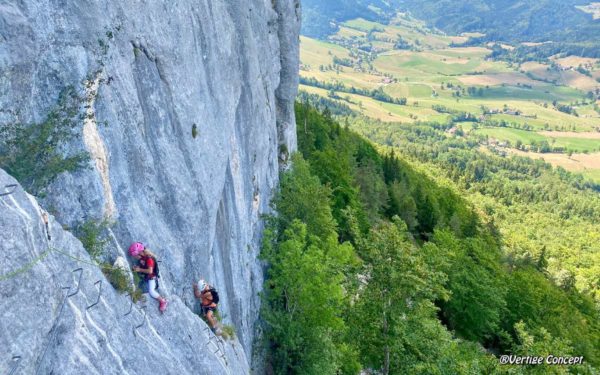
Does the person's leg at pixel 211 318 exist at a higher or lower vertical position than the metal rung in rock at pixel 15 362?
lower

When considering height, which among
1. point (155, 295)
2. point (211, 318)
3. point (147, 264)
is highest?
point (147, 264)

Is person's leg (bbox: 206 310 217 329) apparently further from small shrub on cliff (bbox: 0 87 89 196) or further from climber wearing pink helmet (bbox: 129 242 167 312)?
small shrub on cliff (bbox: 0 87 89 196)

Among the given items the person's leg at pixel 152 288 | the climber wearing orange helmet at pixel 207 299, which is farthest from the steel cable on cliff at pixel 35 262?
the climber wearing orange helmet at pixel 207 299

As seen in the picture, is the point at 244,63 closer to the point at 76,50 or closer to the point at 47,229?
the point at 76,50

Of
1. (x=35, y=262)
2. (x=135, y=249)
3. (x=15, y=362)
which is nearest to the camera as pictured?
(x=15, y=362)

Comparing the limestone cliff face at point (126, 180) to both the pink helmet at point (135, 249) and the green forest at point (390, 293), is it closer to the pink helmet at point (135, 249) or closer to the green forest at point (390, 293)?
the pink helmet at point (135, 249)

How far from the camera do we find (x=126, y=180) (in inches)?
525

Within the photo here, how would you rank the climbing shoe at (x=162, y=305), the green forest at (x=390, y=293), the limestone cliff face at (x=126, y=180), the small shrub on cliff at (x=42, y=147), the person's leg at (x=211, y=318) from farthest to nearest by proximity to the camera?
the green forest at (x=390, y=293), the person's leg at (x=211, y=318), the climbing shoe at (x=162, y=305), the small shrub on cliff at (x=42, y=147), the limestone cliff face at (x=126, y=180)

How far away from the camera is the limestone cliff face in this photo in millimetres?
8984

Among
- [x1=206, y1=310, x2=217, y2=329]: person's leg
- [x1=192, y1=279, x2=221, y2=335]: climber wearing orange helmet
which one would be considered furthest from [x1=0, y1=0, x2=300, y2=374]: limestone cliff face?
[x1=206, y1=310, x2=217, y2=329]: person's leg

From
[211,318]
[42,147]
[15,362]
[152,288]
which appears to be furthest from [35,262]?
[211,318]

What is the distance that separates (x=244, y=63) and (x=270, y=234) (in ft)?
42.3

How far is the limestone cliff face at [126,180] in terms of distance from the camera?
8.98 m

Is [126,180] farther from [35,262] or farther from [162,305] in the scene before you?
[35,262]
